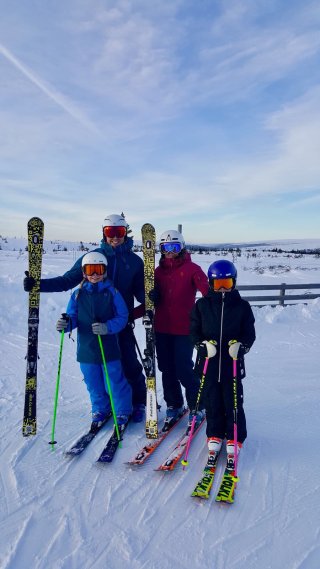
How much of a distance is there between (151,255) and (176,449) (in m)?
2.01

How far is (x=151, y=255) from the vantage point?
13.8 ft

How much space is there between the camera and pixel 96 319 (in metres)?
3.80

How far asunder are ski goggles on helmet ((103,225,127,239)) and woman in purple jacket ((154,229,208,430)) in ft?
1.43

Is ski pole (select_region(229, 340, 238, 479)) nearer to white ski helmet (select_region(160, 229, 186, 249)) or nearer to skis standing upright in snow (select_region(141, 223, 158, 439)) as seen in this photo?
skis standing upright in snow (select_region(141, 223, 158, 439))

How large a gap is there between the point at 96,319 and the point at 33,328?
72cm

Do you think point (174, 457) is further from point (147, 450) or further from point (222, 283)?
point (222, 283)

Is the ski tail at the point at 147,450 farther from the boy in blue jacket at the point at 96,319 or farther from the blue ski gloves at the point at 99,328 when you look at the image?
the blue ski gloves at the point at 99,328

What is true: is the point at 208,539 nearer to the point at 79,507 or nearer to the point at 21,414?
the point at 79,507

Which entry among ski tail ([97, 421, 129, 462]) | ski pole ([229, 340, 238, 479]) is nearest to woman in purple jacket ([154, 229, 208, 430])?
ski tail ([97, 421, 129, 462])

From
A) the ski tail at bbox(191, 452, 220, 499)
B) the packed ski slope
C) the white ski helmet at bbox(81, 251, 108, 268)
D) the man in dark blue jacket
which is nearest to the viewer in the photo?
the packed ski slope

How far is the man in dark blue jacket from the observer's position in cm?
400

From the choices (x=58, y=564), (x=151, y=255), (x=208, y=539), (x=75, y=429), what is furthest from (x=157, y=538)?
(x=151, y=255)

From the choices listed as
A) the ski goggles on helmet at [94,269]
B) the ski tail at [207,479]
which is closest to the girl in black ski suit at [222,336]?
the ski tail at [207,479]

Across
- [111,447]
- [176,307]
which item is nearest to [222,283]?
[176,307]
